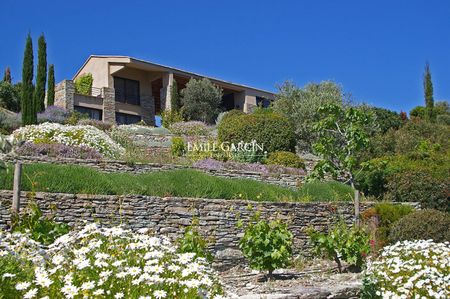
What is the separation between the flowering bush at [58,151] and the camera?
1498cm

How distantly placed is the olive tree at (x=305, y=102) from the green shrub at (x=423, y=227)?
39.0ft

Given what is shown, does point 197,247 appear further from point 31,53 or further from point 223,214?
point 31,53

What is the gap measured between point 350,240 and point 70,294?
661 centimetres

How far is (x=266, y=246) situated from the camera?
29.0 feet

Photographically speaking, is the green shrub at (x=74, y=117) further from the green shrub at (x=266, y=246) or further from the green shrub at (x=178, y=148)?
the green shrub at (x=266, y=246)

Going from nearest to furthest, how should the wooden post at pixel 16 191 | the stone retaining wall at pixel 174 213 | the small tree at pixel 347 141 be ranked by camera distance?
the wooden post at pixel 16 191 → the stone retaining wall at pixel 174 213 → the small tree at pixel 347 141

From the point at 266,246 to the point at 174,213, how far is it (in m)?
2.66

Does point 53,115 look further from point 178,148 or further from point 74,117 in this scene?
point 178,148

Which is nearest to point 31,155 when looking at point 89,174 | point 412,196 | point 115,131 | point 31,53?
point 89,174

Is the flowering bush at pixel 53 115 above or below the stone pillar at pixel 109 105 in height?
below

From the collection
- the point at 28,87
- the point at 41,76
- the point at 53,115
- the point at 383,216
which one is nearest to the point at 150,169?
the point at 383,216

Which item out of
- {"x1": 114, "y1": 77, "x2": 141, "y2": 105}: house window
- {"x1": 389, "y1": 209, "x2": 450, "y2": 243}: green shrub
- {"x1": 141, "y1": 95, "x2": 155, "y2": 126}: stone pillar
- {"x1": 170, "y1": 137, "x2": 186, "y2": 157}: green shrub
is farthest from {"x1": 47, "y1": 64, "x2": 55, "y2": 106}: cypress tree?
{"x1": 389, "y1": 209, "x2": 450, "y2": 243}: green shrub

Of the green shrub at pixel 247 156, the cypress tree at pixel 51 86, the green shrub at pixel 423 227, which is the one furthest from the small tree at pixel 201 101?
the green shrub at pixel 423 227

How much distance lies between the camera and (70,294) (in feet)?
13.2
